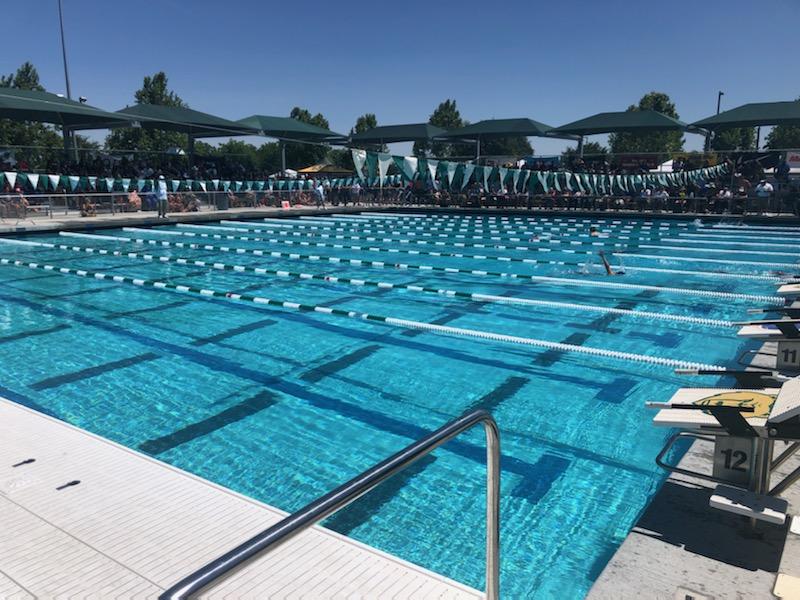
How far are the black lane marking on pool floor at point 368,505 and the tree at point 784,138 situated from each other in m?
71.5

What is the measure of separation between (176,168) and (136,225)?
10841 mm

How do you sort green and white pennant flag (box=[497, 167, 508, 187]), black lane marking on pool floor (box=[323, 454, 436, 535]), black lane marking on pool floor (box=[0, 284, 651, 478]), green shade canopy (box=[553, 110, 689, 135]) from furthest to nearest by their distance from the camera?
green shade canopy (box=[553, 110, 689, 135]), green and white pennant flag (box=[497, 167, 508, 187]), black lane marking on pool floor (box=[0, 284, 651, 478]), black lane marking on pool floor (box=[323, 454, 436, 535])

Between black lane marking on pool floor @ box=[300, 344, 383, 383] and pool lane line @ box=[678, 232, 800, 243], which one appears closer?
black lane marking on pool floor @ box=[300, 344, 383, 383]

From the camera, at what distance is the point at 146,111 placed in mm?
25625

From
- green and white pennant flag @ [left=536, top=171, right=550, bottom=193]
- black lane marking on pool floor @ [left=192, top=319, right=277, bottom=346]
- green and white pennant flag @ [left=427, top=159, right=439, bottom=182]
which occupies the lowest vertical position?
black lane marking on pool floor @ [left=192, top=319, right=277, bottom=346]

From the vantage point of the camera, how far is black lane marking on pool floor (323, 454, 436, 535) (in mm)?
3311

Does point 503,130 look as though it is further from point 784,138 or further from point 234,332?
point 784,138

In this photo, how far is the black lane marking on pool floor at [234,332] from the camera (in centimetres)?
664

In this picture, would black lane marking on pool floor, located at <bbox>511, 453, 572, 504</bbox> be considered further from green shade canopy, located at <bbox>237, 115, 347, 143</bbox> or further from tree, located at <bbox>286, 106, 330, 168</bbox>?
tree, located at <bbox>286, 106, 330, 168</bbox>

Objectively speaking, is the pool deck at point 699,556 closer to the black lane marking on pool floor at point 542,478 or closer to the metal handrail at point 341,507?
the metal handrail at point 341,507

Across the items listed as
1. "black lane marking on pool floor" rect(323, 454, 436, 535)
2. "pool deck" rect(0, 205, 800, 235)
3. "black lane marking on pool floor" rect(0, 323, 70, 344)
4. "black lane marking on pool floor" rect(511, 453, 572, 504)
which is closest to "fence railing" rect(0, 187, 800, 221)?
"pool deck" rect(0, 205, 800, 235)

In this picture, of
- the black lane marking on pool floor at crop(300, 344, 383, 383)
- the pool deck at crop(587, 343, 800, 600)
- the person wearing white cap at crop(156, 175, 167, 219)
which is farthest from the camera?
the person wearing white cap at crop(156, 175, 167, 219)

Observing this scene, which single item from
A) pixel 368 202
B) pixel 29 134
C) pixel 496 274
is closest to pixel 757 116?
pixel 368 202

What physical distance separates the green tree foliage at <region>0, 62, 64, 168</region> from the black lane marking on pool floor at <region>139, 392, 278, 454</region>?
3926 cm
